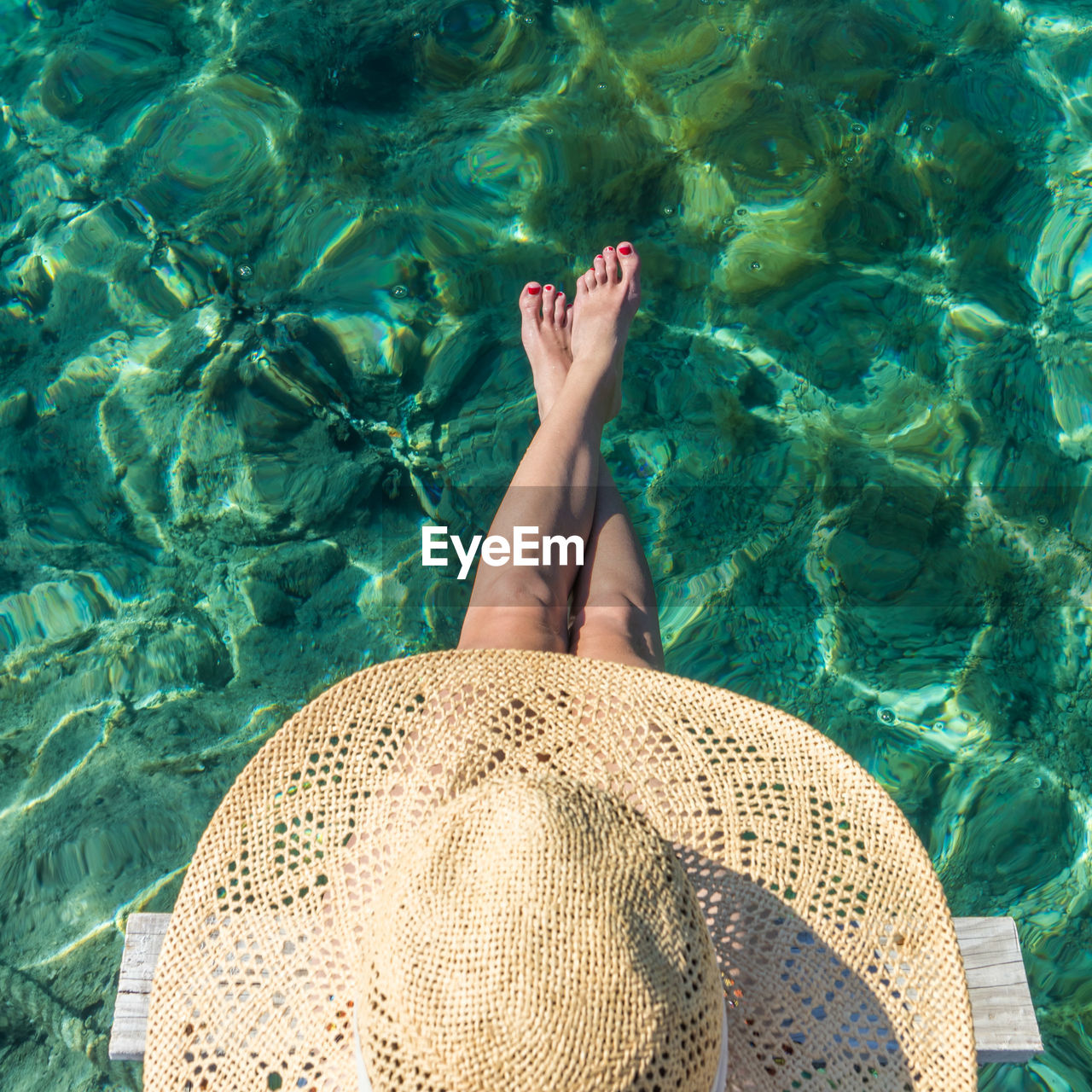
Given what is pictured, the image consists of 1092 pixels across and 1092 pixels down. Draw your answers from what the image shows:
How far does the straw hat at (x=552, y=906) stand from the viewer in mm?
1329

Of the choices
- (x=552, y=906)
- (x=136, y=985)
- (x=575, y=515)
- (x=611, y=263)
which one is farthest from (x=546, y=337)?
(x=552, y=906)

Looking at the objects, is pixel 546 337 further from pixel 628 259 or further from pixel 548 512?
pixel 548 512

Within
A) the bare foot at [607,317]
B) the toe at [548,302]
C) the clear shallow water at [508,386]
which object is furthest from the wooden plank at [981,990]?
the toe at [548,302]

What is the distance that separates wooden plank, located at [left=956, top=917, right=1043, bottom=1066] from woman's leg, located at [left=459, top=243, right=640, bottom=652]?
116 cm

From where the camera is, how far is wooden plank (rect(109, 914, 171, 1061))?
2.16 m

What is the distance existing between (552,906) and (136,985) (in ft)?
4.27

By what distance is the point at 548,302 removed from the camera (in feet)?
11.8

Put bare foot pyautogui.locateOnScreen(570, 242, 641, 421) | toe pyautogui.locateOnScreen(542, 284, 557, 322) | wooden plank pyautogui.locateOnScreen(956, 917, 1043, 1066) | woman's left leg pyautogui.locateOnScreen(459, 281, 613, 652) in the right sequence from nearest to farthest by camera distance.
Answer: wooden plank pyautogui.locateOnScreen(956, 917, 1043, 1066) → woman's left leg pyautogui.locateOnScreen(459, 281, 613, 652) → bare foot pyautogui.locateOnScreen(570, 242, 641, 421) → toe pyautogui.locateOnScreen(542, 284, 557, 322)

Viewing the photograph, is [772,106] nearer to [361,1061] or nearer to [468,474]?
[468,474]

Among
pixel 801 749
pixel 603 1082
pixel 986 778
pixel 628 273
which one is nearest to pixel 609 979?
pixel 603 1082

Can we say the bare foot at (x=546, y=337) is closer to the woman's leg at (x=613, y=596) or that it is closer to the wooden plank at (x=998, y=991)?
the woman's leg at (x=613, y=596)

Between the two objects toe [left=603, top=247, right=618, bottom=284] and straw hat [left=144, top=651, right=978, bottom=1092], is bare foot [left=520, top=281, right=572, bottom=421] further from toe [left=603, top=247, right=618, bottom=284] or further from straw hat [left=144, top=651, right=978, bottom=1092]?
straw hat [left=144, top=651, right=978, bottom=1092]

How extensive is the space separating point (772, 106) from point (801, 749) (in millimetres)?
2863

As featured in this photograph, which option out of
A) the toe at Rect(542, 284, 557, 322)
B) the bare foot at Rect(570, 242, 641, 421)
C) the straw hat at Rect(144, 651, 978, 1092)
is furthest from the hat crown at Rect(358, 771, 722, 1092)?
the toe at Rect(542, 284, 557, 322)
